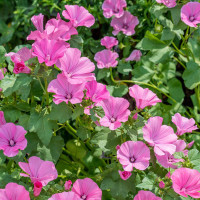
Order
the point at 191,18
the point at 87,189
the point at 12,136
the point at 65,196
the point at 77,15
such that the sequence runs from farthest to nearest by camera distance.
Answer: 1. the point at 191,18
2. the point at 77,15
3. the point at 12,136
4. the point at 87,189
5. the point at 65,196

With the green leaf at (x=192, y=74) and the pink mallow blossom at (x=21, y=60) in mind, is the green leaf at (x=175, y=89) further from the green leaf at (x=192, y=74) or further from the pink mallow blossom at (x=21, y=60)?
the pink mallow blossom at (x=21, y=60)

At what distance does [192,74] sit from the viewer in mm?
2090

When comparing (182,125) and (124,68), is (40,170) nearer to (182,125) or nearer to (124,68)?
(182,125)

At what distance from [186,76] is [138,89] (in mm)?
686

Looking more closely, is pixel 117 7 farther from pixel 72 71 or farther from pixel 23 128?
pixel 23 128

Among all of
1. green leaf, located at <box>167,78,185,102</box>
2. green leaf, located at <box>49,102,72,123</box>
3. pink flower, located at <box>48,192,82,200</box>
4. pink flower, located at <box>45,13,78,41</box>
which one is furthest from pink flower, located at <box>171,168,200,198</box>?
green leaf, located at <box>167,78,185,102</box>

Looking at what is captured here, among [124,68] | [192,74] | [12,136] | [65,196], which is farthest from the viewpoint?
[124,68]

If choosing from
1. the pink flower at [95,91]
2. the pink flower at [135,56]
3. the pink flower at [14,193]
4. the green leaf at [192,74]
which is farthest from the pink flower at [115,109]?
the pink flower at [135,56]

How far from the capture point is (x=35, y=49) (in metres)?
1.44

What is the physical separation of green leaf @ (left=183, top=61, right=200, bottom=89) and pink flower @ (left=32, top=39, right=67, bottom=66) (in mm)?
910

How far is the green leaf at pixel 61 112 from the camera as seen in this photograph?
151 cm

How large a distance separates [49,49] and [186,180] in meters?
0.74

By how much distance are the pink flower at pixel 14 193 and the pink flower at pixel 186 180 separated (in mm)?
545

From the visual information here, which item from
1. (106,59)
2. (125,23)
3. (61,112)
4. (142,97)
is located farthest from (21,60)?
(125,23)
